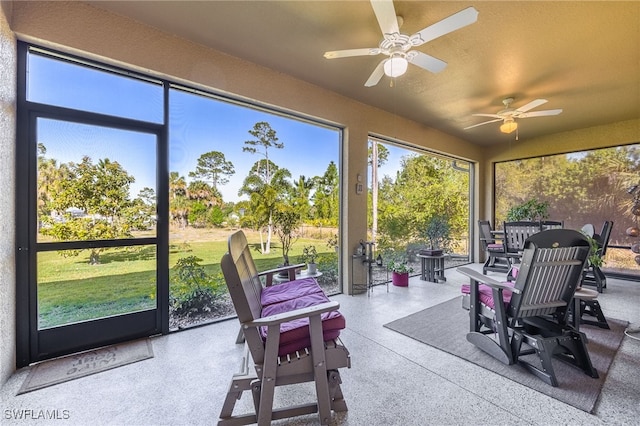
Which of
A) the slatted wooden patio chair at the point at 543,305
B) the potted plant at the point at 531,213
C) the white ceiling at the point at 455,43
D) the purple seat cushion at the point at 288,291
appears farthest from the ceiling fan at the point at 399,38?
the potted plant at the point at 531,213

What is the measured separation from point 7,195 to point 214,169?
1.57 m

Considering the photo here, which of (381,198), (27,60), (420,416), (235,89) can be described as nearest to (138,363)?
(420,416)

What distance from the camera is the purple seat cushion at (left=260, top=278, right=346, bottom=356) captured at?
5.07 ft

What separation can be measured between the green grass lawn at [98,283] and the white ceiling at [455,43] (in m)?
2.19

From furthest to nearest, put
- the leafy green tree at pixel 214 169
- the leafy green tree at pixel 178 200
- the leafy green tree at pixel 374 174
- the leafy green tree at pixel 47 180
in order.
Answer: the leafy green tree at pixel 374 174
the leafy green tree at pixel 214 169
the leafy green tree at pixel 178 200
the leafy green tree at pixel 47 180

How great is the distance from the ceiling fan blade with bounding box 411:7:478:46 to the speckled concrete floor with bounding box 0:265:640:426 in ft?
8.31

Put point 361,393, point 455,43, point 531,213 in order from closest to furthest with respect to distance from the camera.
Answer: point 361,393 → point 455,43 → point 531,213

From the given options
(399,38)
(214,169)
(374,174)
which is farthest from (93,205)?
(374,174)

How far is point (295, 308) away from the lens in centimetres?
184

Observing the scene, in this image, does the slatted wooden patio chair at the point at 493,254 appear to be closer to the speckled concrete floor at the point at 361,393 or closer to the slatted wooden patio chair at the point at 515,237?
the slatted wooden patio chair at the point at 515,237

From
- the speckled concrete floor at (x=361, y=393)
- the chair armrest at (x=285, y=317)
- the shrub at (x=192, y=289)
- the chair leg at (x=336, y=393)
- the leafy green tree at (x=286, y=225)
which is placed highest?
the leafy green tree at (x=286, y=225)

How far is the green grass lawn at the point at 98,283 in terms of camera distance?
7.18 ft

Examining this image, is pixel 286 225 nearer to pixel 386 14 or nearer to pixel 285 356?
pixel 285 356

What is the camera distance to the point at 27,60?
2.10 meters
